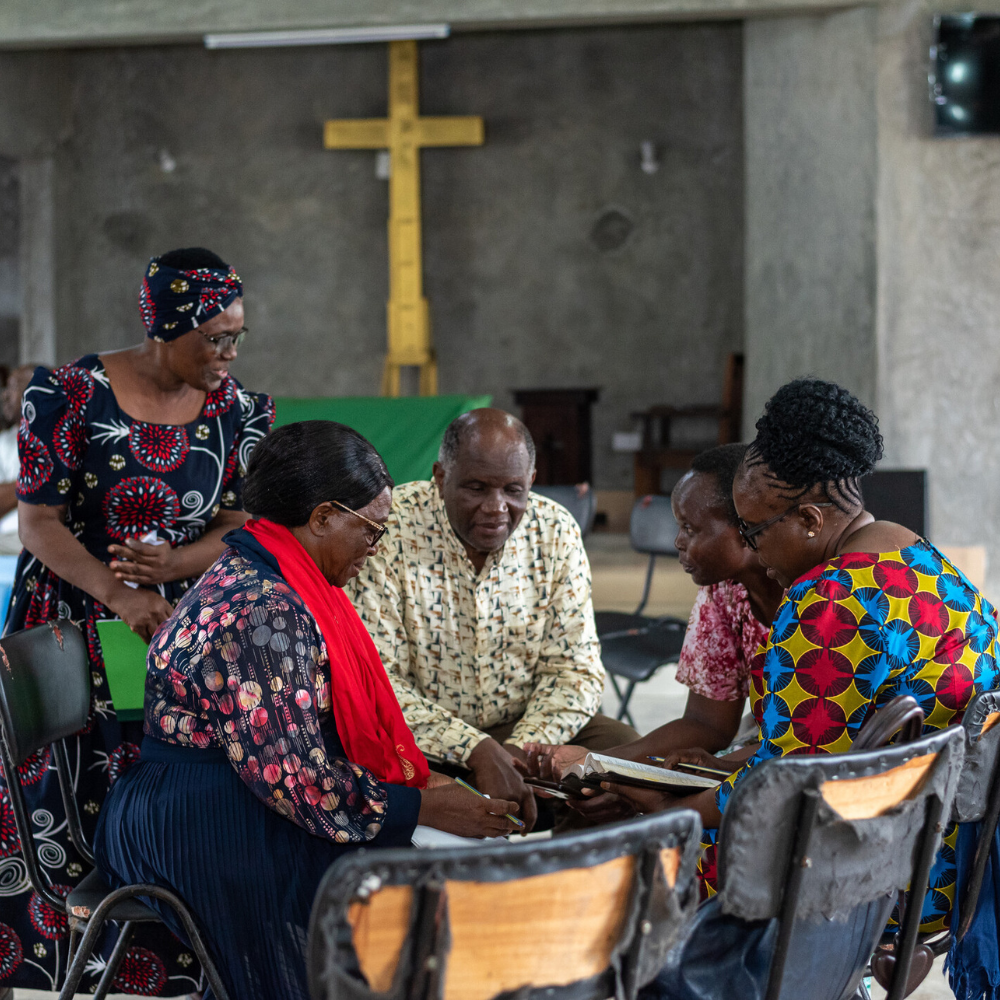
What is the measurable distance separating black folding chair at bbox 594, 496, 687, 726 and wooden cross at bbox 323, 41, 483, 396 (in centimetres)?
487

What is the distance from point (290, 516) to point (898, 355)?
5.10 metres

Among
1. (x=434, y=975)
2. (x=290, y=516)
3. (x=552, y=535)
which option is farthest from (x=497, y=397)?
(x=434, y=975)

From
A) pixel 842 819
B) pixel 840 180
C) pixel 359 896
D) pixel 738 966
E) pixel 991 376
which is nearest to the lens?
pixel 359 896

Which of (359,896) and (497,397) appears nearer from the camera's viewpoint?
(359,896)

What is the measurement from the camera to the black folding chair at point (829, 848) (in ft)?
4.07

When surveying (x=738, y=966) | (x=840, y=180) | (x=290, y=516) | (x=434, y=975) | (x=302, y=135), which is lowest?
(x=738, y=966)

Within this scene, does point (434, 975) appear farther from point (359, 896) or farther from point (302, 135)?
point (302, 135)

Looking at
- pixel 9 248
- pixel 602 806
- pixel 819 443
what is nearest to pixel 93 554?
pixel 602 806

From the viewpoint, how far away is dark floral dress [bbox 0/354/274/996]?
2.19 metres

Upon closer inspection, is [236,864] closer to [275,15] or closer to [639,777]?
[639,777]

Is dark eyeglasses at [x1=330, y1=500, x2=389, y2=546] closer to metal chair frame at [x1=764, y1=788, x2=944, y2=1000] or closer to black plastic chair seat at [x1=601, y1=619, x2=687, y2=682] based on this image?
metal chair frame at [x1=764, y1=788, x2=944, y2=1000]

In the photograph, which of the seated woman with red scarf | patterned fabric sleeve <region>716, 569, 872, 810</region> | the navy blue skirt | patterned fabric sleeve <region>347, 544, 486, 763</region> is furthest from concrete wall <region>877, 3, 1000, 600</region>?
the navy blue skirt

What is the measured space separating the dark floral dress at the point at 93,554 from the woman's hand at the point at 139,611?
0.10 metres

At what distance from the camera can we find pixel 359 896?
38.9 inches
